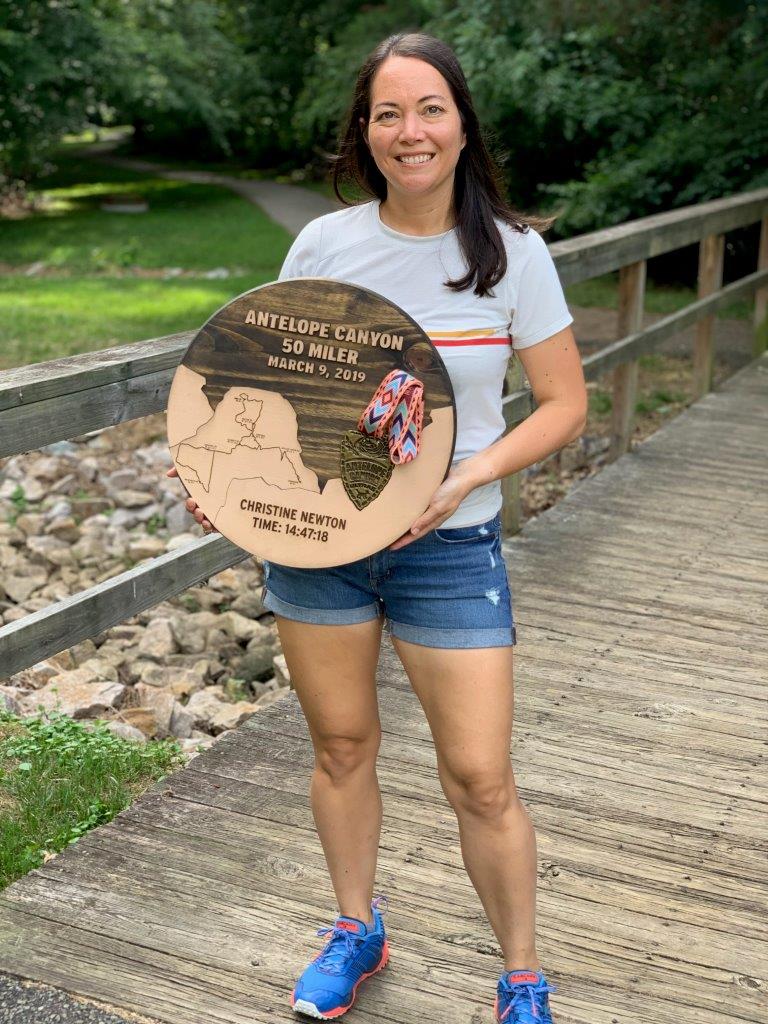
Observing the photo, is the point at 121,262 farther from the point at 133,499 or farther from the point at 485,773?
the point at 485,773

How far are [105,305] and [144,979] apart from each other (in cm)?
965

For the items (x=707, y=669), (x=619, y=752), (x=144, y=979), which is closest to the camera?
(x=144, y=979)

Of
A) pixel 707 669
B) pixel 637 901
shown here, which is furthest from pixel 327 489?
pixel 707 669

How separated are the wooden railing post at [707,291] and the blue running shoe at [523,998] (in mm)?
5310

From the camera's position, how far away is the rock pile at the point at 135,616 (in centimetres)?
437

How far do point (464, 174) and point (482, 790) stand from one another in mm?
978

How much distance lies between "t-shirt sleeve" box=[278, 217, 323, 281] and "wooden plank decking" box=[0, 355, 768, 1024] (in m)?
1.25

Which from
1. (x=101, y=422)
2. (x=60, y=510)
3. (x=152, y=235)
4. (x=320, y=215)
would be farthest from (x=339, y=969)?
(x=152, y=235)

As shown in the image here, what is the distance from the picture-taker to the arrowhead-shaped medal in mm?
2049

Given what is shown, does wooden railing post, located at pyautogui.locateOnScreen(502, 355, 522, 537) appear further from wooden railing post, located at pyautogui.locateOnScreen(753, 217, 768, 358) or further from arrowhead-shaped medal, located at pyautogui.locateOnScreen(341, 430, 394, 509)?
wooden railing post, located at pyautogui.locateOnScreen(753, 217, 768, 358)

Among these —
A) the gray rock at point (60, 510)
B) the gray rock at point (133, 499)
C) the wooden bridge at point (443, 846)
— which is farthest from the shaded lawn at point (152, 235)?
the wooden bridge at point (443, 846)

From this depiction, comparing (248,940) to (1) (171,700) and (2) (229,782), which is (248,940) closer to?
(2) (229,782)

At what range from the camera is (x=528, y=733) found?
3445mm

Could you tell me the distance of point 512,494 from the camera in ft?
16.1
